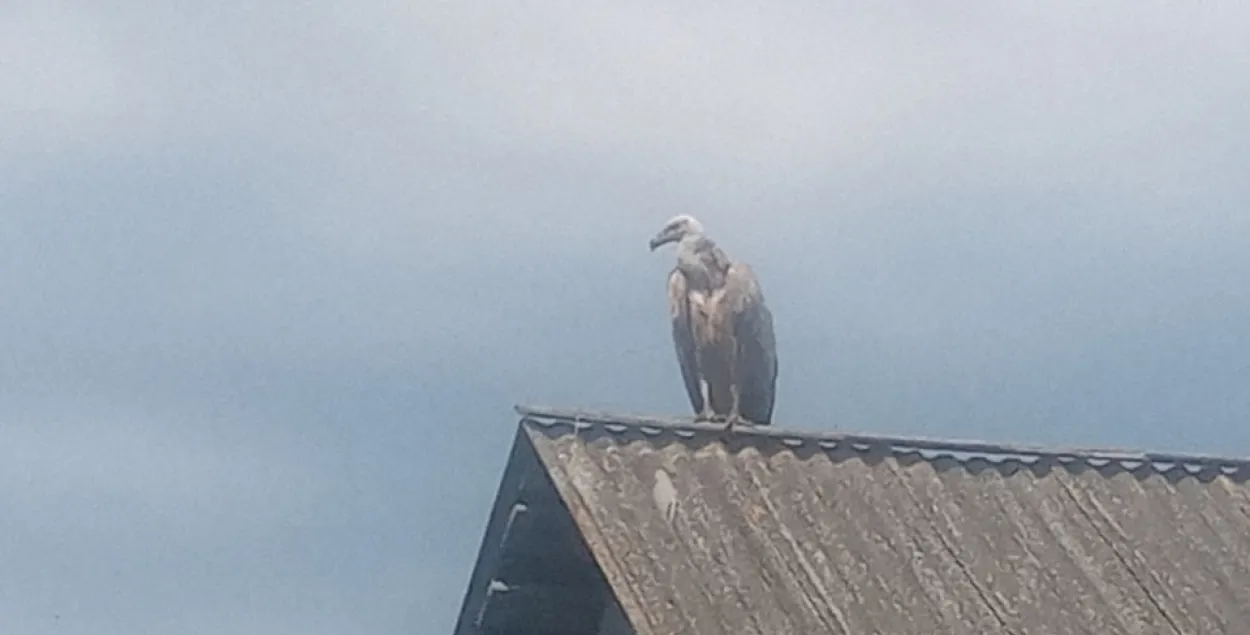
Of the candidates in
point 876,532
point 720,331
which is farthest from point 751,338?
point 876,532

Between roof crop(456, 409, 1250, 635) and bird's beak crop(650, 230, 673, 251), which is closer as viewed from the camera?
roof crop(456, 409, 1250, 635)

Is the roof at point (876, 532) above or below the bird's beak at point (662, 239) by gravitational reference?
below

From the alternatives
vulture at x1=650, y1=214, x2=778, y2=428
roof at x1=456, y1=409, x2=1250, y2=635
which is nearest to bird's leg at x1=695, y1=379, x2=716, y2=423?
vulture at x1=650, y1=214, x2=778, y2=428

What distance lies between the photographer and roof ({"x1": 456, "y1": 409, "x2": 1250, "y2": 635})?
24.6ft

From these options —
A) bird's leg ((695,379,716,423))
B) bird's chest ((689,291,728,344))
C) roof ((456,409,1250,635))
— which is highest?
bird's chest ((689,291,728,344))

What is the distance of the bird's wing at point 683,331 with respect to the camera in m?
11.9

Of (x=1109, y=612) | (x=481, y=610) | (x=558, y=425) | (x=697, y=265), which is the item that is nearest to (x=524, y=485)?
(x=558, y=425)

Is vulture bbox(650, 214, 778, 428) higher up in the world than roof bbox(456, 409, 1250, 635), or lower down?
higher up

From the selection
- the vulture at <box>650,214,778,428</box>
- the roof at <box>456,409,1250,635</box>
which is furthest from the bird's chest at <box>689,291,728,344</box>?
the roof at <box>456,409,1250,635</box>

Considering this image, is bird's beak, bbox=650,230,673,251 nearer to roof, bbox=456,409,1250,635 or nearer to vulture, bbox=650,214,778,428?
vulture, bbox=650,214,778,428

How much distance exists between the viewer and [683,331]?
11.9 m

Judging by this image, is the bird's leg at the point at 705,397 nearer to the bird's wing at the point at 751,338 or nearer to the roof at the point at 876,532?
the bird's wing at the point at 751,338

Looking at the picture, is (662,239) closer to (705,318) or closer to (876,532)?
(705,318)

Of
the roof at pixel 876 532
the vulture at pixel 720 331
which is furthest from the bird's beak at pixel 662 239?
the roof at pixel 876 532
